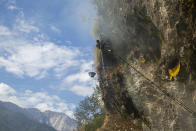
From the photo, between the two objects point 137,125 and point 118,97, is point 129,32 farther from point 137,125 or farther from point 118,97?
point 137,125

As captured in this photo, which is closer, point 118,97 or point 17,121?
point 118,97

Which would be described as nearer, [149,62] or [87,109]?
[149,62]

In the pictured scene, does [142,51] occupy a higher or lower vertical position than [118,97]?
higher

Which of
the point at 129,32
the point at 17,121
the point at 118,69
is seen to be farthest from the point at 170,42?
the point at 17,121

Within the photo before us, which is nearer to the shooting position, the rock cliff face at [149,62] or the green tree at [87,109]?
the rock cliff face at [149,62]

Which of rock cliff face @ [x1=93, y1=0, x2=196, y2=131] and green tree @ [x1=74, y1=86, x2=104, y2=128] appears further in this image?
green tree @ [x1=74, y1=86, x2=104, y2=128]

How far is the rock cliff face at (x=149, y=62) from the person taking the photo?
8523 millimetres

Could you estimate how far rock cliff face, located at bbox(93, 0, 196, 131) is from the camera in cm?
852

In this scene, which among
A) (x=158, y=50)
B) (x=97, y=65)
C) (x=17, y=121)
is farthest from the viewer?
(x=17, y=121)

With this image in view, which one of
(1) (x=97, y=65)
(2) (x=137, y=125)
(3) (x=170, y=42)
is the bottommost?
(2) (x=137, y=125)

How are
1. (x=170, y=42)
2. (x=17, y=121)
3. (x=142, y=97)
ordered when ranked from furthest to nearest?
1. (x=17, y=121)
2. (x=142, y=97)
3. (x=170, y=42)

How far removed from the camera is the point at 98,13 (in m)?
16.3

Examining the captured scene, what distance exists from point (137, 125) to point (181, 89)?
5.46m

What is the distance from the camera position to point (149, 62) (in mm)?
11539
